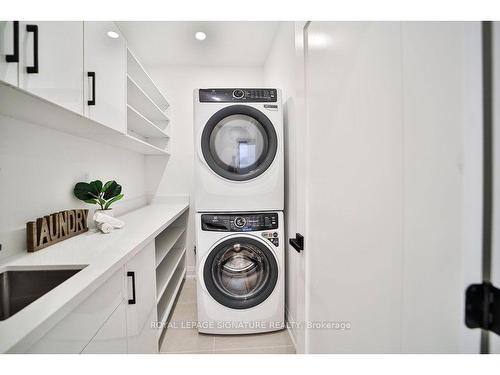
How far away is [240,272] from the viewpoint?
5.63 ft

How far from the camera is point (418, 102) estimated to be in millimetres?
448

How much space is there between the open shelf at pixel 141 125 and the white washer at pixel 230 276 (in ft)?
3.22

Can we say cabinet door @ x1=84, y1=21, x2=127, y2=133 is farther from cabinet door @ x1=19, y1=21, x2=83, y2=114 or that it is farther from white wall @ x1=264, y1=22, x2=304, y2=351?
white wall @ x1=264, y1=22, x2=304, y2=351

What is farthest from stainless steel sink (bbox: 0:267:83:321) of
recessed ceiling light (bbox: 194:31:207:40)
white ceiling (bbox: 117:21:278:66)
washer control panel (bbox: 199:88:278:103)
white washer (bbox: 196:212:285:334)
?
recessed ceiling light (bbox: 194:31:207:40)

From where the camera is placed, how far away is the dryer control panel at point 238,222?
5.36ft

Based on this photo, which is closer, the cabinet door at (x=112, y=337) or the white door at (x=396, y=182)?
the white door at (x=396, y=182)

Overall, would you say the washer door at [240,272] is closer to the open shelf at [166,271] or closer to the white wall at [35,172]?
the open shelf at [166,271]

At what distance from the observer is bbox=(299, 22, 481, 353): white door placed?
1.28 ft

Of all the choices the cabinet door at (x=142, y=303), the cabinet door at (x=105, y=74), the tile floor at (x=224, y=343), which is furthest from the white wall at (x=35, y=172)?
the tile floor at (x=224, y=343)

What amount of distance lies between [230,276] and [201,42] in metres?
2.30

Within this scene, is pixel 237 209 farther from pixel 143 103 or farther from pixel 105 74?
pixel 143 103

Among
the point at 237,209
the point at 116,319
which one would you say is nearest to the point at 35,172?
the point at 116,319
